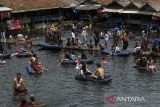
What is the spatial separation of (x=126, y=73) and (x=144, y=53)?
8031mm

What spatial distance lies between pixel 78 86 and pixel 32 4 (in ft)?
138

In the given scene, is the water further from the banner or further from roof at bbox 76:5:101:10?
roof at bbox 76:5:101:10

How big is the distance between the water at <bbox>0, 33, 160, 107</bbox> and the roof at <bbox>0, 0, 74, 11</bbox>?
28.5m

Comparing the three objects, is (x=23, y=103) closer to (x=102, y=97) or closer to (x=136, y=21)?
(x=102, y=97)

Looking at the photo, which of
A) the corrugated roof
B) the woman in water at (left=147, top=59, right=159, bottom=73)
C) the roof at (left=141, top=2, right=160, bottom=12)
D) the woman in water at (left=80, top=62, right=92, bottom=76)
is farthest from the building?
the woman in water at (left=80, top=62, right=92, bottom=76)

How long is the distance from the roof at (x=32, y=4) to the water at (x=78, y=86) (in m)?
28.5

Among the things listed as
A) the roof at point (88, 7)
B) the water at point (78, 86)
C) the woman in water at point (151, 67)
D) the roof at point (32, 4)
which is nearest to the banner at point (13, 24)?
the roof at point (32, 4)

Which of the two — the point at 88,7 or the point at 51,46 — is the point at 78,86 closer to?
the point at 51,46

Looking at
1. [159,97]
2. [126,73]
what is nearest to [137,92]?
[159,97]

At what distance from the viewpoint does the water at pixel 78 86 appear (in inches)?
1634

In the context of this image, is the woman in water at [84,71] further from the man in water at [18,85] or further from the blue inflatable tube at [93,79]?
the man in water at [18,85]

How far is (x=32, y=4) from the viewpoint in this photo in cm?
8631

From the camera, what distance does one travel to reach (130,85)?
46312mm

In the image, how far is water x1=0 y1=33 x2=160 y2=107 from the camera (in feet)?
136
